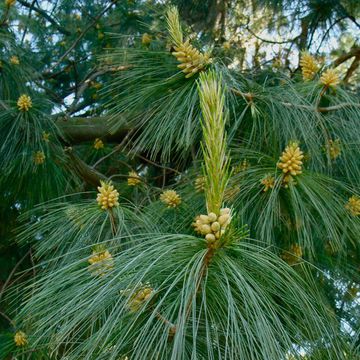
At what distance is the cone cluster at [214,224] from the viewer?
2.46 ft

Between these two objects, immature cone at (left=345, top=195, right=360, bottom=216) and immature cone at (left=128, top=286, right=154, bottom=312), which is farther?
immature cone at (left=345, top=195, right=360, bottom=216)

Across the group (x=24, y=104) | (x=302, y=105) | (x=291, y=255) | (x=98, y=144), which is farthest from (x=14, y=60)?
(x=291, y=255)

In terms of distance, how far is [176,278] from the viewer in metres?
0.77

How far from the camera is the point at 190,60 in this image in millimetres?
1181

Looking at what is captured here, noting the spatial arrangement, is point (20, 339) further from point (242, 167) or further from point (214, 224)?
point (214, 224)

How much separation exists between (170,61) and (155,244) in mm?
560

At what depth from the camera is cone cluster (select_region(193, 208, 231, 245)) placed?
2.46 ft

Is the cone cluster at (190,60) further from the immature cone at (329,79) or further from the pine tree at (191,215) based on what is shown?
the immature cone at (329,79)

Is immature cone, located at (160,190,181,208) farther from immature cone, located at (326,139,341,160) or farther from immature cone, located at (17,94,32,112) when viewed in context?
immature cone, located at (17,94,32,112)

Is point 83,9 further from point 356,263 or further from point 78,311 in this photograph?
point 78,311

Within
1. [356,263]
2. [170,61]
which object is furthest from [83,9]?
[356,263]

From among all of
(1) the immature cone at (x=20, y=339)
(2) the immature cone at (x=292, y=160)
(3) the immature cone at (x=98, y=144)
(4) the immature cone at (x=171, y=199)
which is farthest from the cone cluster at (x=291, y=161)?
(3) the immature cone at (x=98, y=144)

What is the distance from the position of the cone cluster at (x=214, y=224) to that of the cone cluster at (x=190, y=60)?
475 millimetres

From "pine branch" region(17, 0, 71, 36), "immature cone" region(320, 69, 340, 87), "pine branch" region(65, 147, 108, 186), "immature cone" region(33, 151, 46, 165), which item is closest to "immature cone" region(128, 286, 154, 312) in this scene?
"immature cone" region(320, 69, 340, 87)
